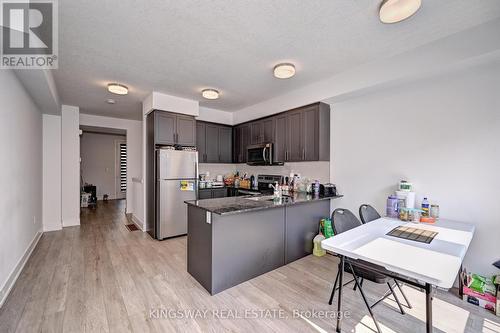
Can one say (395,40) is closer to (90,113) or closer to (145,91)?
(145,91)

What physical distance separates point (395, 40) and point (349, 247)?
2292mm

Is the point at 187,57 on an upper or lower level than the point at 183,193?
upper

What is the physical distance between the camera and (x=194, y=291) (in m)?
2.31

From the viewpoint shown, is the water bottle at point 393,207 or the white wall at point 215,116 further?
the white wall at point 215,116

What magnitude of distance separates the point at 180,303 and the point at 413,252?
6.81 ft

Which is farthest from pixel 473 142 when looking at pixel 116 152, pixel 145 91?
pixel 116 152

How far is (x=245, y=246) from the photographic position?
250 cm

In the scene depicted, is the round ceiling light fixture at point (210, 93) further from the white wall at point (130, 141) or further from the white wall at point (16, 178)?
the white wall at point (130, 141)

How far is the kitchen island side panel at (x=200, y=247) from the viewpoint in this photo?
2287 mm

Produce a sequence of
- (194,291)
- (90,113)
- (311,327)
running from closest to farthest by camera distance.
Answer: (311,327) → (194,291) → (90,113)

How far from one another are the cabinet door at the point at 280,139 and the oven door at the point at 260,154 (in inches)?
4.6

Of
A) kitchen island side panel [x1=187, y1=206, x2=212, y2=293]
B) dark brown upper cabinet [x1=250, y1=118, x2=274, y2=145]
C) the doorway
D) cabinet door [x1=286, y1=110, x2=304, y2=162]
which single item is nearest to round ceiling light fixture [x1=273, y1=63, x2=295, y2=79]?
cabinet door [x1=286, y1=110, x2=304, y2=162]

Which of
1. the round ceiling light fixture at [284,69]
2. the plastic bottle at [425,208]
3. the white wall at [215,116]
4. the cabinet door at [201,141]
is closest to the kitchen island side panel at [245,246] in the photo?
the plastic bottle at [425,208]

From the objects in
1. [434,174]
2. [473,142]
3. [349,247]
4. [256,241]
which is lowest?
[256,241]
